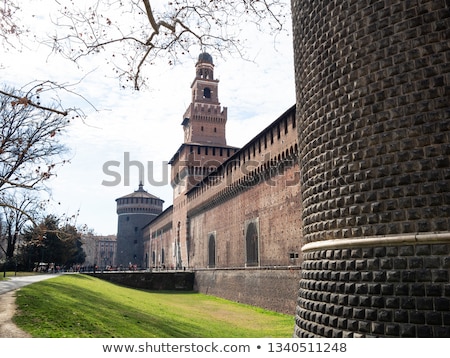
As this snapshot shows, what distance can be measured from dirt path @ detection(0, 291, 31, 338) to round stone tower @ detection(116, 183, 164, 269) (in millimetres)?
50587

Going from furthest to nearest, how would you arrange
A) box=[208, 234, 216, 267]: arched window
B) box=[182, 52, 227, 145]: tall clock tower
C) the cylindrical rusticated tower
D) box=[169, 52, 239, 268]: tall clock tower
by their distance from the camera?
box=[182, 52, 227, 145]: tall clock tower, box=[169, 52, 239, 268]: tall clock tower, box=[208, 234, 216, 267]: arched window, the cylindrical rusticated tower

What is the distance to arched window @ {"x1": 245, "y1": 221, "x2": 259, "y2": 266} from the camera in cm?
1948

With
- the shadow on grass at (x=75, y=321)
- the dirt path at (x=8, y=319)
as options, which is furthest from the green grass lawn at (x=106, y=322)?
the dirt path at (x=8, y=319)

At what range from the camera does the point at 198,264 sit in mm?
30453

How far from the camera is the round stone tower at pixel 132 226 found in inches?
2311

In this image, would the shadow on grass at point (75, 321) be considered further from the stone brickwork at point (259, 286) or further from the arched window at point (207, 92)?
the arched window at point (207, 92)

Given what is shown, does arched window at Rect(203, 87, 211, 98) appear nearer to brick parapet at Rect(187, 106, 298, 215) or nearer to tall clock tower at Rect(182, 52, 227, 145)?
tall clock tower at Rect(182, 52, 227, 145)

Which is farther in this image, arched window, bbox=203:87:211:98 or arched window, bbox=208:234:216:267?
arched window, bbox=203:87:211:98

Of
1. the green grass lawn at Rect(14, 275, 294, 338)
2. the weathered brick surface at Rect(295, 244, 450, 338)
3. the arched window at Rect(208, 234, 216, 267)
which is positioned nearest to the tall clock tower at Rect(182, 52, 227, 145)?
the arched window at Rect(208, 234, 216, 267)

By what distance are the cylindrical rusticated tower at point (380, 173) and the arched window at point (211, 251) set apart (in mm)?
20230

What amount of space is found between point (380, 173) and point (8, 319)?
6.04 metres

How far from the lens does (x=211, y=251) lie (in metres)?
27.4

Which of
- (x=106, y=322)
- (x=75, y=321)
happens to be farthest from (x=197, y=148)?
(x=75, y=321)
